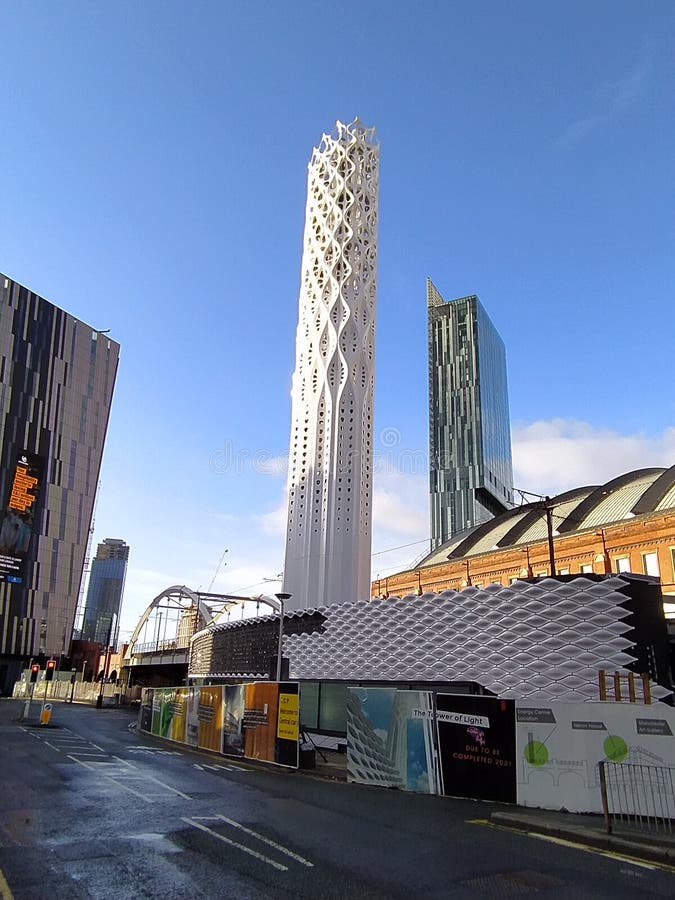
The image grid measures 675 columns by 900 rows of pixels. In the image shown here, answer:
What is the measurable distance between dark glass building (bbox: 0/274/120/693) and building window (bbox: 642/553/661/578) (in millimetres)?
85898

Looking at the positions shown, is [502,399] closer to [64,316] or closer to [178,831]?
[64,316]

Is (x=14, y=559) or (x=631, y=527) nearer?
(x=14, y=559)

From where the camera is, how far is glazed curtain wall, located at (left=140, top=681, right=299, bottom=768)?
22.1 m

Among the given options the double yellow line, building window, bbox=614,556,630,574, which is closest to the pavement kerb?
the double yellow line

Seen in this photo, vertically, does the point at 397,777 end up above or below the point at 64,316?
below

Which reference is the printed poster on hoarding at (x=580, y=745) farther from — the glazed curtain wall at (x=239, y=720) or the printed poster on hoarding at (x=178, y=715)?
the printed poster on hoarding at (x=178, y=715)

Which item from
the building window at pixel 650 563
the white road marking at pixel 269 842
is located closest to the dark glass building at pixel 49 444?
the building window at pixel 650 563

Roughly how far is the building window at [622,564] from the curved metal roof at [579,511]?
2.65 m

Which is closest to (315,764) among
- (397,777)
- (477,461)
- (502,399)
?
(397,777)

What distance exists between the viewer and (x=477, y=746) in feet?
54.9

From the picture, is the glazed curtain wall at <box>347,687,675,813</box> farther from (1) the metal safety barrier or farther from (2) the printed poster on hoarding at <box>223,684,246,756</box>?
(2) the printed poster on hoarding at <box>223,684,246,756</box>

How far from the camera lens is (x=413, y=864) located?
9.66 meters

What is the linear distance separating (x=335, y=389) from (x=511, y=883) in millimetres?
44474

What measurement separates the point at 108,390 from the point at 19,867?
117981 millimetres
